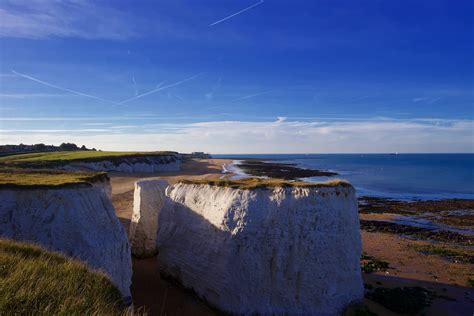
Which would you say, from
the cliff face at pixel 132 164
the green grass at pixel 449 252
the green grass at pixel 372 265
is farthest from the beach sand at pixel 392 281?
the cliff face at pixel 132 164

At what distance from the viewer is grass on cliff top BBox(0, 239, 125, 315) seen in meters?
5.71

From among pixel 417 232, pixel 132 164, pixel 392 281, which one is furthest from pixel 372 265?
pixel 132 164

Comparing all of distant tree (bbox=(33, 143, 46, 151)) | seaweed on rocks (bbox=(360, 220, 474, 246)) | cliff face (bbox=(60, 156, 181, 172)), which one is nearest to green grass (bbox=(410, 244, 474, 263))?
seaweed on rocks (bbox=(360, 220, 474, 246))

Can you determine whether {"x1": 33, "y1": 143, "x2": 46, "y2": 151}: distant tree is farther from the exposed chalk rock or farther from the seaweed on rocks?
the seaweed on rocks

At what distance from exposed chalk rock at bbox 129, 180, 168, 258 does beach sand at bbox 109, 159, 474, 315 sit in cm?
65

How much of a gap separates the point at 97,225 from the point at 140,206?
6.75m

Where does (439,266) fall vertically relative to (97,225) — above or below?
below

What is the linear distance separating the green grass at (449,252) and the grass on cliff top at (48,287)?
22.2 meters

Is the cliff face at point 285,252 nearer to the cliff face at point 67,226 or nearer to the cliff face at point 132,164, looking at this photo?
the cliff face at point 67,226

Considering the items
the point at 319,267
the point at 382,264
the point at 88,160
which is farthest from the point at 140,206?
the point at 88,160

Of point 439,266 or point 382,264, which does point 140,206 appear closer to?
point 382,264

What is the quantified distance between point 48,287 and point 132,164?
6003cm

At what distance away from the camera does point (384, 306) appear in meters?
15.2

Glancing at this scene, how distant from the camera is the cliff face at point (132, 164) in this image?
53.2 meters
